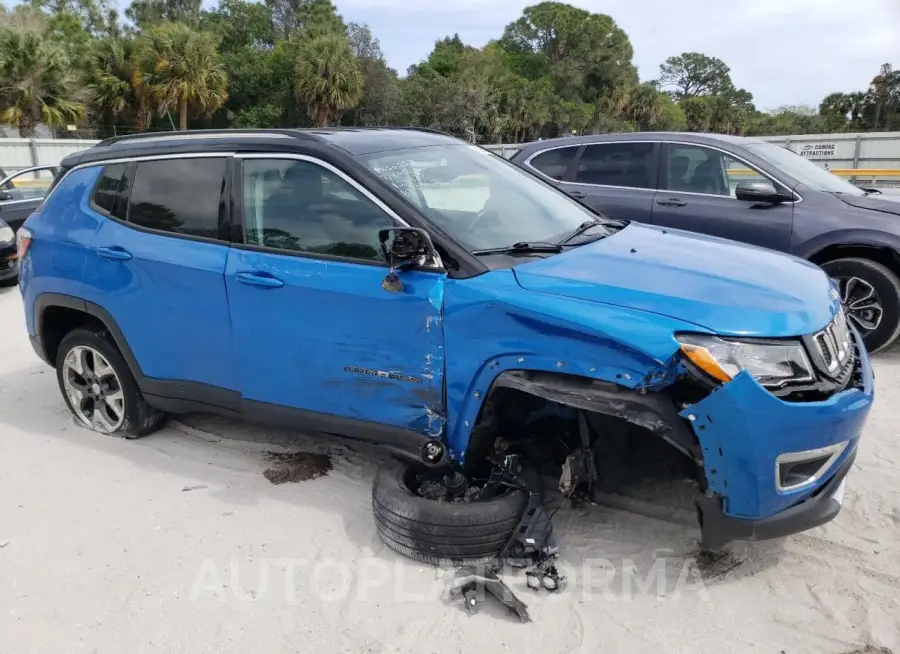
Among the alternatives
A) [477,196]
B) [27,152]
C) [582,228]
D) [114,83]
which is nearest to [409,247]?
[477,196]

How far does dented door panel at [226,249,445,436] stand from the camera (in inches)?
122

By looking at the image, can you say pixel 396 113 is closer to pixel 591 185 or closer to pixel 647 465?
pixel 591 185

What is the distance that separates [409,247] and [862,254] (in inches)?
178

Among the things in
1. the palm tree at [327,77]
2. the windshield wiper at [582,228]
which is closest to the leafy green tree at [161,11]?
the palm tree at [327,77]

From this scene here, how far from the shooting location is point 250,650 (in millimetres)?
2648

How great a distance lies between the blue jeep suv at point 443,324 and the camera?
103 inches

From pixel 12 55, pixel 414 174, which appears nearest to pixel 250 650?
pixel 414 174

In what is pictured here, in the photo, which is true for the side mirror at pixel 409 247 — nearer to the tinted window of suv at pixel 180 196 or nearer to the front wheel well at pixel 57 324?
the tinted window of suv at pixel 180 196

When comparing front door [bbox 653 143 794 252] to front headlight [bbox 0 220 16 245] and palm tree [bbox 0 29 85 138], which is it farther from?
palm tree [bbox 0 29 85 138]

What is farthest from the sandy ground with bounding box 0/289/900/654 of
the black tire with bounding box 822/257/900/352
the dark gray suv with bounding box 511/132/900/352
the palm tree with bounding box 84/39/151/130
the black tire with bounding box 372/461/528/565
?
the palm tree with bounding box 84/39/151/130

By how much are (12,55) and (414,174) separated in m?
31.8

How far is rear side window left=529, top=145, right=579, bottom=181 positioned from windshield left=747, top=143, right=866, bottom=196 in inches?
67.0

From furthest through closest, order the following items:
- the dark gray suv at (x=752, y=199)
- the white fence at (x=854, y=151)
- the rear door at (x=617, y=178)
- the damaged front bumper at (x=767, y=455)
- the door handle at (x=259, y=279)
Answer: the white fence at (x=854, y=151) < the rear door at (x=617, y=178) < the dark gray suv at (x=752, y=199) < the door handle at (x=259, y=279) < the damaged front bumper at (x=767, y=455)

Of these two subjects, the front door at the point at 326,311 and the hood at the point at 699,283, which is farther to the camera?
the front door at the point at 326,311
